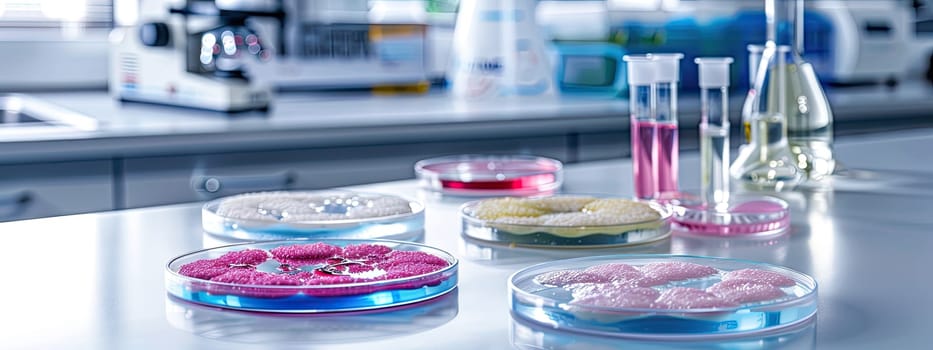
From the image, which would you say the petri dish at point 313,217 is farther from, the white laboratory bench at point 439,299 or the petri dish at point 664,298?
the petri dish at point 664,298

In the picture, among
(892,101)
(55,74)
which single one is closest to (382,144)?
(55,74)

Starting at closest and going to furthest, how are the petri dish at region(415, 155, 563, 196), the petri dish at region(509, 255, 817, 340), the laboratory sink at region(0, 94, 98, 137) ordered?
the petri dish at region(509, 255, 817, 340) < the petri dish at region(415, 155, 563, 196) < the laboratory sink at region(0, 94, 98, 137)

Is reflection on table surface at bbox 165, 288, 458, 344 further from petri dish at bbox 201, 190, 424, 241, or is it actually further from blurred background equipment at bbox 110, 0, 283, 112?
blurred background equipment at bbox 110, 0, 283, 112

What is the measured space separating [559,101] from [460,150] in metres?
0.56

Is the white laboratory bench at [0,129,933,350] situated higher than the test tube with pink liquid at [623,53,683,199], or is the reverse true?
the test tube with pink liquid at [623,53,683,199]

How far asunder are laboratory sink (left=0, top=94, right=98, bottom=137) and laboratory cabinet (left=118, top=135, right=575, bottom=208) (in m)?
0.14

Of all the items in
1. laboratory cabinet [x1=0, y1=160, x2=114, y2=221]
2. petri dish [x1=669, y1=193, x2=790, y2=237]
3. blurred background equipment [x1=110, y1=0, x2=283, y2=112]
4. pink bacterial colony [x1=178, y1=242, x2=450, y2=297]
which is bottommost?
laboratory cabinet [x1=0, y1=160, x2=114, y2=221]

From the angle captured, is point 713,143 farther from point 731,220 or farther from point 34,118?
point 34,118

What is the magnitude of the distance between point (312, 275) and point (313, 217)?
269mm

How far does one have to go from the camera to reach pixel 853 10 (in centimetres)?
327

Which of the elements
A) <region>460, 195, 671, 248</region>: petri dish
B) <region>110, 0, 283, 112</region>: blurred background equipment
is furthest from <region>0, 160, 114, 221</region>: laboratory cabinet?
<region>460, 195, 671, 248</region>: petri dish

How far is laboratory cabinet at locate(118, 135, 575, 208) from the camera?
202 cm

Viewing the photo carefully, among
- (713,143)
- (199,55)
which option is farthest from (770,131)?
(199,55)

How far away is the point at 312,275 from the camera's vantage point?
723 mm
